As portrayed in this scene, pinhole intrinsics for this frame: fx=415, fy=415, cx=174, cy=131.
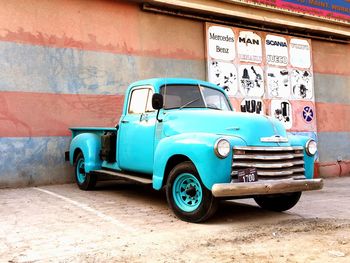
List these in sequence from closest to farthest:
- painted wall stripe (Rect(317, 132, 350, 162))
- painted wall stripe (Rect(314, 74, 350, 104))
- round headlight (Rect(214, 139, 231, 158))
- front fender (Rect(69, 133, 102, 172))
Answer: round headlight (Rect(214, 139, 231, 158))
front fender (Rect(69, 133, 102, 172))
painted wall stripe (Rect(317, 132, 350, 162))
painted wall stripe (Rect(314, 74, 350, 104))

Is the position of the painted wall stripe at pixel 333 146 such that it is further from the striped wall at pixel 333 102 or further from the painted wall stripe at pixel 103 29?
the painted wall stripe at pixel 103 29

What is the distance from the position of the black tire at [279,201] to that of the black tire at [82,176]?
337 centimetres

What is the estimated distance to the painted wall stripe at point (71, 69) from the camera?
352 inches

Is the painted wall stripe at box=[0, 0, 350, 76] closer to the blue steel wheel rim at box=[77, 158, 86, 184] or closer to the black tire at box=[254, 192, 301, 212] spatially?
the blue steel wheel rim at box=[77, 158, 86, 184]

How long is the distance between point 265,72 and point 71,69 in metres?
6.04

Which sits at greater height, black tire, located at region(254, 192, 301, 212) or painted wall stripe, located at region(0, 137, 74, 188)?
painted wall stripe, located at region(0, 137, 74, 188)

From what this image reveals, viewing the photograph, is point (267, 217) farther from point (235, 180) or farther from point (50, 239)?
point (50, 239)

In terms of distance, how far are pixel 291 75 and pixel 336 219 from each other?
315 inches

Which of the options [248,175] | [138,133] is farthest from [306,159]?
[138,133]

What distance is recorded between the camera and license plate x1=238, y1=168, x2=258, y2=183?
5300 millimetres

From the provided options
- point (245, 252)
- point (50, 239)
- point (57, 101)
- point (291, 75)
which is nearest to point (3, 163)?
point (57, 101)

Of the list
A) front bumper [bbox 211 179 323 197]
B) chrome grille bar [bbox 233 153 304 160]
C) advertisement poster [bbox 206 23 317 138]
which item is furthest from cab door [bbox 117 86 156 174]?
advertisement poster [bbox 206 23 317 138]

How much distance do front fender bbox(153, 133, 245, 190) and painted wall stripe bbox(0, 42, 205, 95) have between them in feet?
14.8

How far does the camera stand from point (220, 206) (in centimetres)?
695
